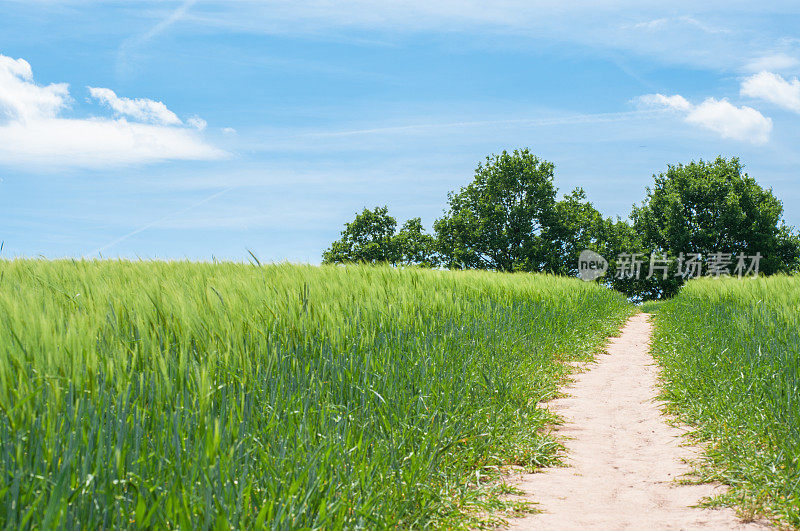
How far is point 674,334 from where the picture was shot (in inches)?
410

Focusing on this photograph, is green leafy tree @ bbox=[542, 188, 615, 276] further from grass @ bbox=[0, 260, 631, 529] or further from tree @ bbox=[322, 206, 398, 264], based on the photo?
grass @ bbox=[0, 260, 631, 529]

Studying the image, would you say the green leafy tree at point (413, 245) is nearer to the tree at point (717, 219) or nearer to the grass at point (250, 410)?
the tree at point (717, 219)

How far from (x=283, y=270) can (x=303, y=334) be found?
3.61 metres

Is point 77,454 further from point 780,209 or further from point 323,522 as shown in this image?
point 780,209

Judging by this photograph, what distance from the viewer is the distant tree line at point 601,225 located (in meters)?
33.8

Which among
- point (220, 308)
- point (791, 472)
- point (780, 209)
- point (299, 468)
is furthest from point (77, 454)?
point (780, 209)
